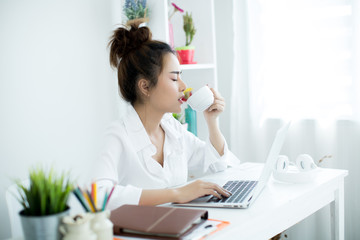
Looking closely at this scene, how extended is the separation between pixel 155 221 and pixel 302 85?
1691 mm

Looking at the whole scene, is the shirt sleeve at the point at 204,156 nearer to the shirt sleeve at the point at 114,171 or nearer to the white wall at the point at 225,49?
the shirt sleeve at the point at 114,171

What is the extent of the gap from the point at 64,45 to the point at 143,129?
0.84 meters

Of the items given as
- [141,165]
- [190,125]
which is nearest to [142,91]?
[141,165]

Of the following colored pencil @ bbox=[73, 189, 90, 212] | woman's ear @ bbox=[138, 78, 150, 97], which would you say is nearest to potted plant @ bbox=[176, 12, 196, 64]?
woman's ear @ bbox=[138, 78, 150, 97]

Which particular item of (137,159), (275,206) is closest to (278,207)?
(275,206)

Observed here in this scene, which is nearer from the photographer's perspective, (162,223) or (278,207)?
(162,223)

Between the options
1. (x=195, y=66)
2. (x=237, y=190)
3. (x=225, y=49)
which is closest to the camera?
(x=237, y=190)

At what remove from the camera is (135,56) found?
181 cm

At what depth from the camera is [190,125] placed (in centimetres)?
247

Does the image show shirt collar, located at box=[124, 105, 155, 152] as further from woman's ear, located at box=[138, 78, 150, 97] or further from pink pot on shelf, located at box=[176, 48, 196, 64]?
pink pot on shelf, located at box=[176, 48, 196, 64]

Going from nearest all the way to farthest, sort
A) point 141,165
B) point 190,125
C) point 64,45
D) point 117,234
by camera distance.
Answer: point 117,234, point 141,165, point 64,45, point 190,125

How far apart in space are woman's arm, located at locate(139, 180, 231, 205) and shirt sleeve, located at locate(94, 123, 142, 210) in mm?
29

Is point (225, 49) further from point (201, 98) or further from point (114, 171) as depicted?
point (114, 171)

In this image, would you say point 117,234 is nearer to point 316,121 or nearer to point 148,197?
point 148,197
